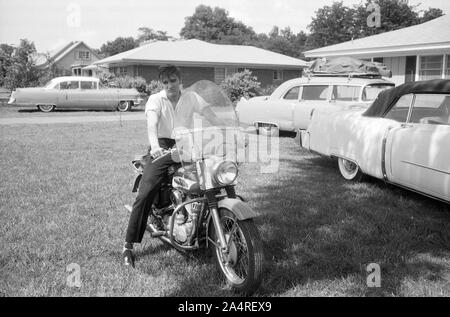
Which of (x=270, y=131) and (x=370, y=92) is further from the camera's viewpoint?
(x=270, y=131)

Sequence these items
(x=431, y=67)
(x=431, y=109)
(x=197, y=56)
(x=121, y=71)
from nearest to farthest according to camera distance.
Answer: (x=431, y=109), (x=431, y=67), (x=197, y=56), (x=121, y=71)

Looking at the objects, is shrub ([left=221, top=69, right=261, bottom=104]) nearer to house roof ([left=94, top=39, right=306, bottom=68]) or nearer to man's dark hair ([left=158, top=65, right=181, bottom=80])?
house roof ([left=94, top=39, right=306, bottom=68])

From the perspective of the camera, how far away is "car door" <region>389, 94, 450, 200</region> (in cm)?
475

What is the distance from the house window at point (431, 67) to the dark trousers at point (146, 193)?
1877 centimetres

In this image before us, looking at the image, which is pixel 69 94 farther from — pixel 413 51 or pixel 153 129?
pixel 153 129

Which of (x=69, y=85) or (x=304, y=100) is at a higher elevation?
(x=69, y=85)

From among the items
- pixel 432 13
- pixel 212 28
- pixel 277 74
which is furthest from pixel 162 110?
pixel 212 28

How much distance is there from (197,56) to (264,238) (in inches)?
1157

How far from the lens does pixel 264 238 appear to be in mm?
4605

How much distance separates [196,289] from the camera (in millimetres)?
3604

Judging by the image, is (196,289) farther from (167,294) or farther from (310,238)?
(310,238)

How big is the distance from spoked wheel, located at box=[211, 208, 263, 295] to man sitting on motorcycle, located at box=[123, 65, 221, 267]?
68cm

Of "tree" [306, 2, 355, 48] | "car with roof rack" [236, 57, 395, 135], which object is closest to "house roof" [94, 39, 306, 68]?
"tree" [306, 2, 355, 48]

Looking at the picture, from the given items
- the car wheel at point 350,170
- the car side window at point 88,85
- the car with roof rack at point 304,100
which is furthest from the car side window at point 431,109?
the car side window at point 88,85
